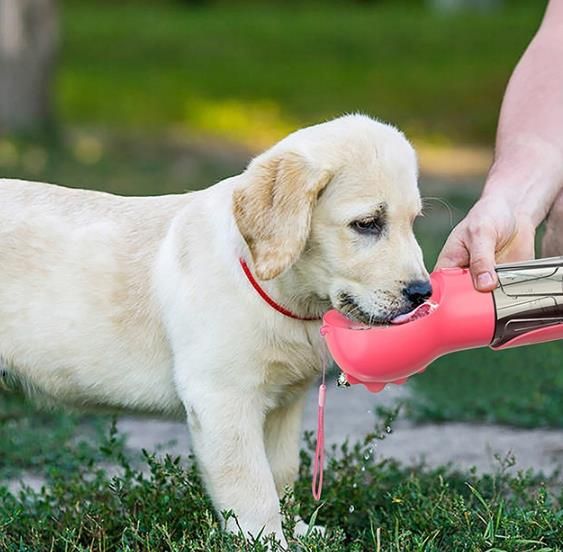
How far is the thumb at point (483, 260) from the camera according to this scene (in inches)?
140

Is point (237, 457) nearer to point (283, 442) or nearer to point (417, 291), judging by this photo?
point (283, 442)

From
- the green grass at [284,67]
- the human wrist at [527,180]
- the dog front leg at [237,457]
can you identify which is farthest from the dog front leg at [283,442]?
the green grass at [284,67]

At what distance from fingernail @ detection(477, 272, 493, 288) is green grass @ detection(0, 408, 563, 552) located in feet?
2.01

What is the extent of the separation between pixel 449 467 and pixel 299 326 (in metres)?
1.26

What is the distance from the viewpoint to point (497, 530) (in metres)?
3.65

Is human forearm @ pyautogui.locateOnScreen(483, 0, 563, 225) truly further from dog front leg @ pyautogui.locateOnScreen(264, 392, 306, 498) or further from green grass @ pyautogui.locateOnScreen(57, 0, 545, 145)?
green grass @ pyautogui.locateOnScreen(57, 0, 545, 145)

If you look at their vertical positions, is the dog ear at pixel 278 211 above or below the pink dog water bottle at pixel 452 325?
above

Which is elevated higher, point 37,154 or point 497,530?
point 497,530

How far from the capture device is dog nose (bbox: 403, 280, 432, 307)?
11.3 ft

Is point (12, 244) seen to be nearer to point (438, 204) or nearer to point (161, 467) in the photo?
point (161, 467)

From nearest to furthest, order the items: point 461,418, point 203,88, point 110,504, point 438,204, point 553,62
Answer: point 110,504, point 553,62, point 461,418, point 438,204, point 203,88

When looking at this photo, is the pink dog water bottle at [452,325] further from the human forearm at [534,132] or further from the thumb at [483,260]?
the human forearm at [534,132]

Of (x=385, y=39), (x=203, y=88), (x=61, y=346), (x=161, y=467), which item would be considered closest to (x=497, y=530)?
(x=161, y=467)

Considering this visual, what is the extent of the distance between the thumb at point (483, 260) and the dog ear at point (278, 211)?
474mm
